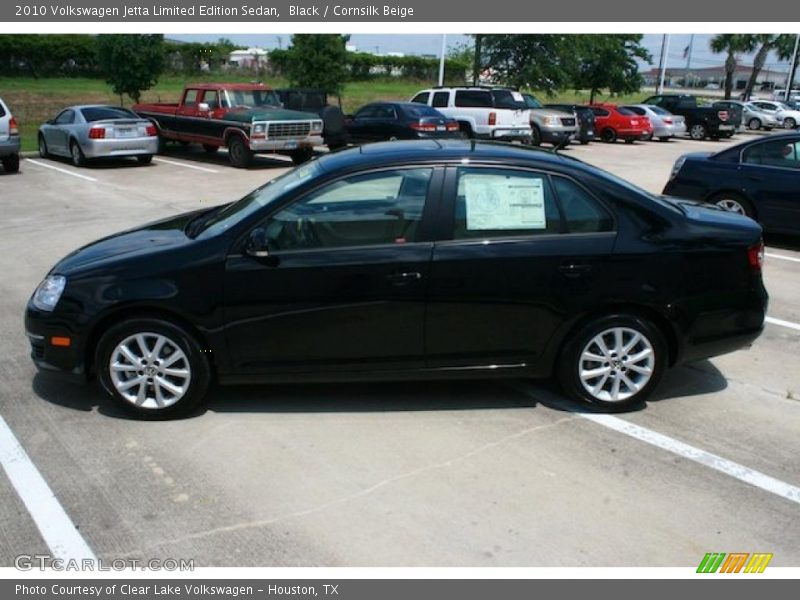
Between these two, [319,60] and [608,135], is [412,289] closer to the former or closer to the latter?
[319,60]

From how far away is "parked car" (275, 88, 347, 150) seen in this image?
19469mm

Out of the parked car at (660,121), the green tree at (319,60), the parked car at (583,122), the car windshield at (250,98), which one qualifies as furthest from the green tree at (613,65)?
the car windshield at (250,98)

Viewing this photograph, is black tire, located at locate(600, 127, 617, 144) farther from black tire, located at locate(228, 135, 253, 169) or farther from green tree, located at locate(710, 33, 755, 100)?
green tree, located at locate(710, 33, 755, 100)

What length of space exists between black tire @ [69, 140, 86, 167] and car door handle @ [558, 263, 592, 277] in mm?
15219

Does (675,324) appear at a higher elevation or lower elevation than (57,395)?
higher

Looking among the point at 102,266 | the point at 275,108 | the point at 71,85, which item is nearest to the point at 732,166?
the point at 102,266

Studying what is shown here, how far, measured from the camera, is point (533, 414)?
4.68 meters

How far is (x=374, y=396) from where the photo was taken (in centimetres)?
493

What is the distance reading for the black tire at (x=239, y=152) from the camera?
17069mm

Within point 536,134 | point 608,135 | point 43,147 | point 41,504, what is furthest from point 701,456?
point 608,135

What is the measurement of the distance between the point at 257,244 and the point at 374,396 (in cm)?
133

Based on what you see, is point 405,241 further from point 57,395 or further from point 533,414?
point 57,395

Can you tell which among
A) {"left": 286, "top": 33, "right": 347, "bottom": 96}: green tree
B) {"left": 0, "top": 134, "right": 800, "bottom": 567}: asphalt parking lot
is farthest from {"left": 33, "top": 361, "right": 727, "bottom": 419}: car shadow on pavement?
{"left": 286, "top": 33, "right": 347, "bottom": 96}: green tree

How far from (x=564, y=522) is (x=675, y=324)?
1662 mm
